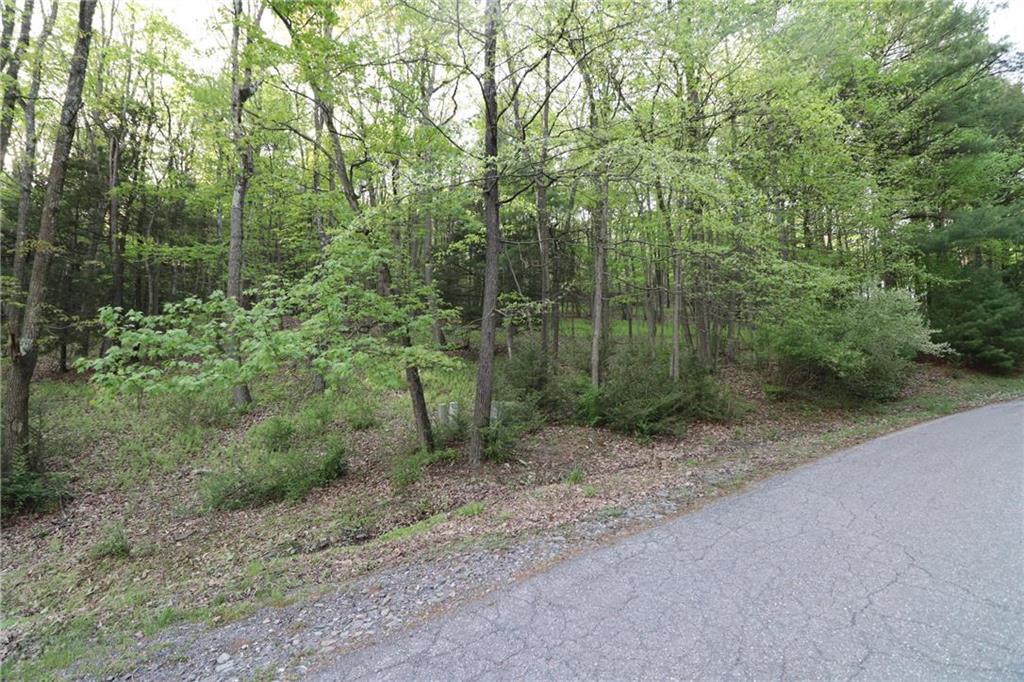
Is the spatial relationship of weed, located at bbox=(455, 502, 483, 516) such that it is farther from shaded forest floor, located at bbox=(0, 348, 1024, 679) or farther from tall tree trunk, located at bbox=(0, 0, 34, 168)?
tall tree trunk, located at bbox=(0, 0, 34, 168)

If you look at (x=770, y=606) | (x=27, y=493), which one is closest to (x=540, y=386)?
(x=770, y=606)

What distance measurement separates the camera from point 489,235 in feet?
24.8

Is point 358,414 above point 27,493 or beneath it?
above

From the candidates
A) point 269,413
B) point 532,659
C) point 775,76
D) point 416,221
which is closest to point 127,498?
point 269,413

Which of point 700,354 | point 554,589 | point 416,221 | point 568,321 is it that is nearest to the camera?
point 554,589

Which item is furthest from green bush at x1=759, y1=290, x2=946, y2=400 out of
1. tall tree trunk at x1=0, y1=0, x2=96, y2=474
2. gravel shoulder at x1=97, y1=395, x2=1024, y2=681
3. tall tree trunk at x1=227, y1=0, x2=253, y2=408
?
tall tree trunk at x1=0, y1=0, x2=96, y2=474

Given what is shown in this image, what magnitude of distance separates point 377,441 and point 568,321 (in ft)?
54.4

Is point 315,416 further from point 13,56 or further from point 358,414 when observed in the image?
point 13,56

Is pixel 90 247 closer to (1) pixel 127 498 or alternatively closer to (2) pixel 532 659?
(1) pixel 127 498

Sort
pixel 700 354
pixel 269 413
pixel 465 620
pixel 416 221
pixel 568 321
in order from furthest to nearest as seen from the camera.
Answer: pixel 568 321 < pixel 700 354 < pixel 269 413 < pixel 416 221 < pixel 465 620

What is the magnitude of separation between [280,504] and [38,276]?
5.30 meters

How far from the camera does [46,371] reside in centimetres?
1454

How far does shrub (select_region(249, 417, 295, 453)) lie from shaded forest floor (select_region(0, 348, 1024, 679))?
60 cm

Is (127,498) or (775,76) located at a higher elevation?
(775,76)
